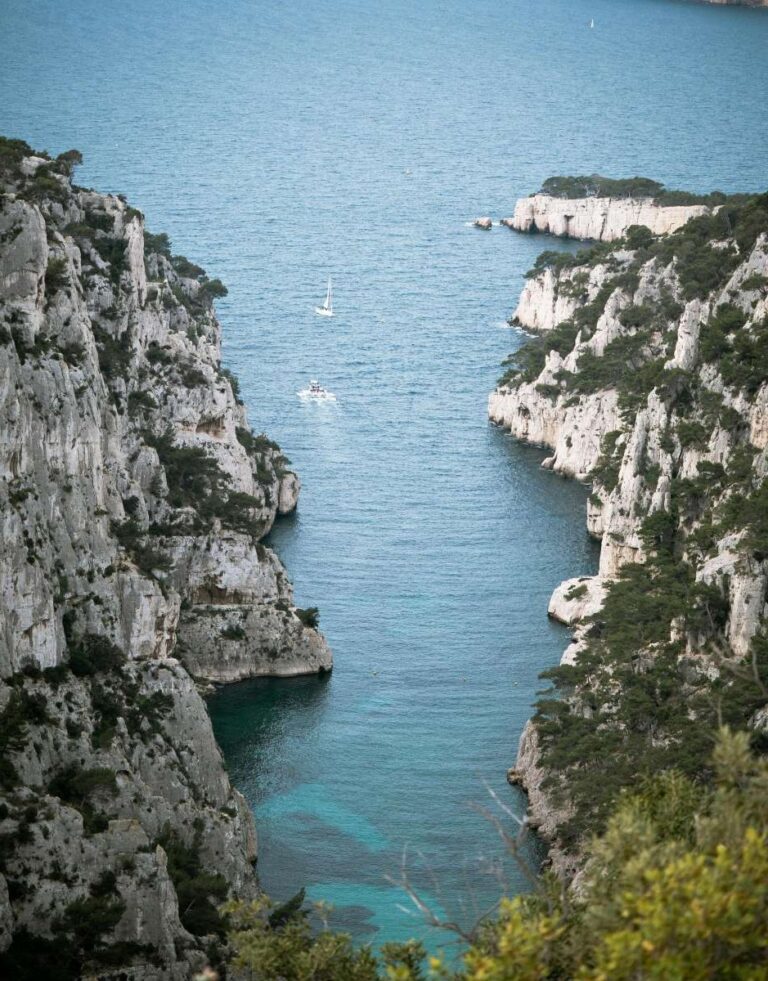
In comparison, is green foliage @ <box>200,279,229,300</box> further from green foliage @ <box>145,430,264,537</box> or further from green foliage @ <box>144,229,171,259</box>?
green foliage @ <box>145,430,264,537</box>

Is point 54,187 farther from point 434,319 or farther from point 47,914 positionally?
point 434,319

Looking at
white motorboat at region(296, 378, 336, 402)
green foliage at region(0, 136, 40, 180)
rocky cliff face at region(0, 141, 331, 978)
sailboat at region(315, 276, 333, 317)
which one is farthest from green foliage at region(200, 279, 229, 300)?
green foliage at region(0, 136, 40, 180)

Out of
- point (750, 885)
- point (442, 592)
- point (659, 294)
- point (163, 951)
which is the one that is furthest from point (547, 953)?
point (659, 294)

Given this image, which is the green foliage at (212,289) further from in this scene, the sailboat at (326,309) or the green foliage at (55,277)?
the green foliage at (55,277)

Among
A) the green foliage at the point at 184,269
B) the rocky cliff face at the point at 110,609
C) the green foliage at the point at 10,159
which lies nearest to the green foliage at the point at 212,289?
the green foliage at the point at 184,269

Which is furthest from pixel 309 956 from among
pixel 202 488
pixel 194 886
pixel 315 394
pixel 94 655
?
pixel 315 394

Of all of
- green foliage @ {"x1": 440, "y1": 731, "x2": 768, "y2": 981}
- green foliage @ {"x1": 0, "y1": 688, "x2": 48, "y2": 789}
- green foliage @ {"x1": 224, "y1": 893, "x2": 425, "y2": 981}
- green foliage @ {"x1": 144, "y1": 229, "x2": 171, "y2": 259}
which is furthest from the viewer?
green foliage @ {"x1": 144, "y1": 229, "x2": 171, "y2": 259}

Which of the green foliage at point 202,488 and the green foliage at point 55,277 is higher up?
the green foliage at point 55,277
